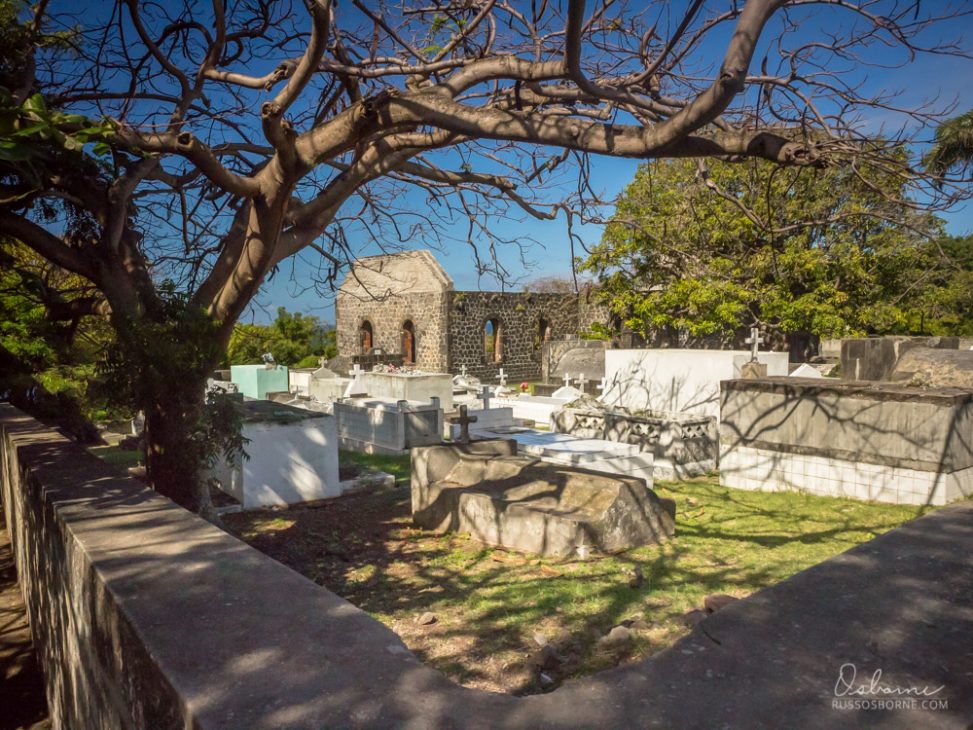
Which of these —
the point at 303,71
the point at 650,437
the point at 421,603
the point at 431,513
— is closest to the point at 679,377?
the point at 650,437

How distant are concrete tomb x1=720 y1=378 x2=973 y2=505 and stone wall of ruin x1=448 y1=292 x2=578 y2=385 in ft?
56.3

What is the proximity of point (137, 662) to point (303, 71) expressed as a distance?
9.25 ft

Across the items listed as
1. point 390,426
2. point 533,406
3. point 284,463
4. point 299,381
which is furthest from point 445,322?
point 284,463

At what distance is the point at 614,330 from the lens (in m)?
24.3

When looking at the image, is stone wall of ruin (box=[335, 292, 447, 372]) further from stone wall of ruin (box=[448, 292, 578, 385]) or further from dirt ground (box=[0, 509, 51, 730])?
dirt ground (box=[0, 509, 51, 730])

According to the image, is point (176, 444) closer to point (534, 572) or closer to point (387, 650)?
point (534, 572)

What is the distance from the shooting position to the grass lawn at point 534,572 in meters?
3.96

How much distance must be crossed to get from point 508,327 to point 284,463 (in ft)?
68.1

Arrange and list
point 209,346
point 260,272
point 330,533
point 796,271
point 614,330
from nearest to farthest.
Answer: point 260,272, point 209,346, point 330,533, point 796,271, point 614,330

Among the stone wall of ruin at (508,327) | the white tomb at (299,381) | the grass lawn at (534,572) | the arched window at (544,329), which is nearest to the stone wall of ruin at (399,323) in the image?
the stone wall of ruin at (508,327)

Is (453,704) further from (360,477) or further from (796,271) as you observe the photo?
(796,271)

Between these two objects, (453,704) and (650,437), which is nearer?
(453,704)

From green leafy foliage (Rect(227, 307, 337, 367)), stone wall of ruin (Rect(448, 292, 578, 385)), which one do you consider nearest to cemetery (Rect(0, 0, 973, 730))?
green leafy foliage (Rect(227, 307, 337, 367))
